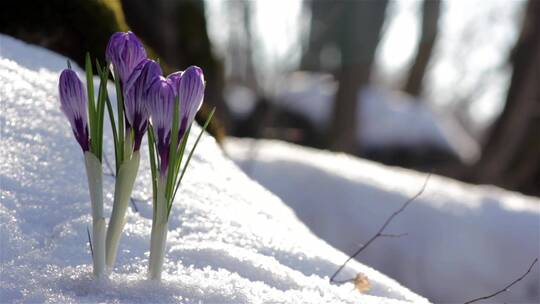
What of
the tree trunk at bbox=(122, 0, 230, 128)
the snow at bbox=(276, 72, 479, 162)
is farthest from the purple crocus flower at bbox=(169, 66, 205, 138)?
the snow at bbox=(276, 72, 479, 162)

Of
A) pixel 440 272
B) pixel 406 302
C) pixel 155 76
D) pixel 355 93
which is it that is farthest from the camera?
pixel 355 93

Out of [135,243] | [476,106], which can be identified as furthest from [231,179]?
[476,106]

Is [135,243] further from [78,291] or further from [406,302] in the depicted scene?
[406,302]

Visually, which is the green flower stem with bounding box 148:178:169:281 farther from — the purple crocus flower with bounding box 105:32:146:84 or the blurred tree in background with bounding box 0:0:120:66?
the blurred tree in background with bounding box 0:0:120:66

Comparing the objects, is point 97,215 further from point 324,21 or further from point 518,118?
point 324,21

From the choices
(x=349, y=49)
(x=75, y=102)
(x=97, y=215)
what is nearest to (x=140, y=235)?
(x=97, y=215)

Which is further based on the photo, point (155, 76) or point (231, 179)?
point (231, 179)

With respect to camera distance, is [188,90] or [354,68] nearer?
[188,90]
